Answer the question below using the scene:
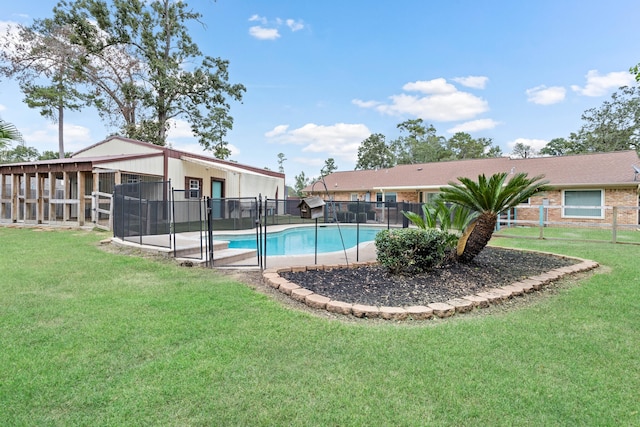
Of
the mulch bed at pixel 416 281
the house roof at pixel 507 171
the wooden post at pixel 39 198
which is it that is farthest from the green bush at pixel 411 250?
the wooden post at pixel 39 198

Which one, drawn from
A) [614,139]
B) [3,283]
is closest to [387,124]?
[614,139]

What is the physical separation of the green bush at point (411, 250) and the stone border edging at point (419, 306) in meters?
0.98

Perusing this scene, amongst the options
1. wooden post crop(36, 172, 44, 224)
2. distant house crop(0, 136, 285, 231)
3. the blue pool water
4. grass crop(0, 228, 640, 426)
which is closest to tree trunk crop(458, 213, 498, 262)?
grass crop(0, 228, 640, 426)

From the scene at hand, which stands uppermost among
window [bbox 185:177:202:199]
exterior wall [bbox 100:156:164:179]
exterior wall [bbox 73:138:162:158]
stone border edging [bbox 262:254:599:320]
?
exterior wall [bbox 73:138:162:158]

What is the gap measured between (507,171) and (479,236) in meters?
16.4

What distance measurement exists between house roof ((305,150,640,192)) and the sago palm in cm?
1002

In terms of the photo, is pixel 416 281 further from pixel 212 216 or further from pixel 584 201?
pixel 584 201

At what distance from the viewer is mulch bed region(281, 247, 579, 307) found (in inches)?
174

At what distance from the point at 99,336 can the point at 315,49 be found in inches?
656

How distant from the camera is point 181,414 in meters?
2.11

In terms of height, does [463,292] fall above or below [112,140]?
below

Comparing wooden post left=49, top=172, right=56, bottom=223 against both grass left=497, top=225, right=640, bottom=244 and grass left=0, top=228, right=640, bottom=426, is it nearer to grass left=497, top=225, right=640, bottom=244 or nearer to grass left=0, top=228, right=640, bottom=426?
grass left=0, top=228, right=640, bottom=426

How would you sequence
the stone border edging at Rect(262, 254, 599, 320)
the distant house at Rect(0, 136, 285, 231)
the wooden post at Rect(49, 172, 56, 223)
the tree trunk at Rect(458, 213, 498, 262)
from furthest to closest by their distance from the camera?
the wooden post at Rect(49, 172, 56, 223)
the distant house at Rect(0, 136, 285, 231)
the tree trunk at Rect(458, 213, 498, 262)
the stone border edging at Rect(262, 254, 599, 320)

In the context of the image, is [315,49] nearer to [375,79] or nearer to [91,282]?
[375,79]
